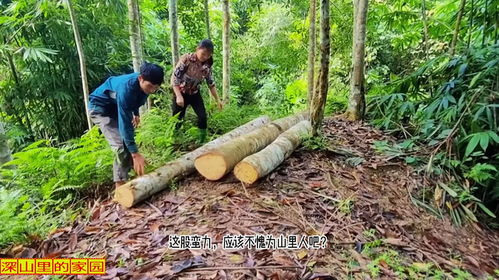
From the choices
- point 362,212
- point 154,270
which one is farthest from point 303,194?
point 154,270

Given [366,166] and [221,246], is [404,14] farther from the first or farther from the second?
[221,246]

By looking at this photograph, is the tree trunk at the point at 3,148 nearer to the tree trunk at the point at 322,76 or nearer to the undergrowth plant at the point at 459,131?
the tree trunk at the point at 322,76

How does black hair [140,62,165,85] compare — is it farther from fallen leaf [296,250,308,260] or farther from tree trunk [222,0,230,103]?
tree trunk [222,0,230,103]

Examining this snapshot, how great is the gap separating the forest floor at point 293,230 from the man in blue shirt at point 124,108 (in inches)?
17.0

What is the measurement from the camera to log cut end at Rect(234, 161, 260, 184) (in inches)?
115

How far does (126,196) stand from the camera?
287 centimetres

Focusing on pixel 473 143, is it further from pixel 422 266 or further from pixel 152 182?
pixel 152 182

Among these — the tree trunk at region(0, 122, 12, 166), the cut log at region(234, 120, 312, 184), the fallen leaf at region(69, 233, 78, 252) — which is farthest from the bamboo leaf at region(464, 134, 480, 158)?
the tree trunk at region(0, 122, 12, 166)

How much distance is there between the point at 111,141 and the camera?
3.22 metres

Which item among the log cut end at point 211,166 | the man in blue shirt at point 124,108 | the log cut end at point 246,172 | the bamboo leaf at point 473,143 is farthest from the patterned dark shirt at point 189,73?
the bamboo leaf at point 473,143

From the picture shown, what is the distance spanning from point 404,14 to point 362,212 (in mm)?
4111

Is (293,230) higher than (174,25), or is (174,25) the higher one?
(174,25)

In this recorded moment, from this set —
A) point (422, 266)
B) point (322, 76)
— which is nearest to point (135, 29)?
point (322, 76)

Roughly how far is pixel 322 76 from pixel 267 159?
1.22 meters
